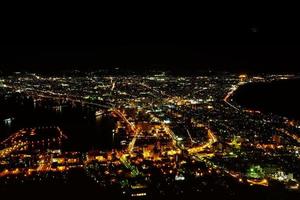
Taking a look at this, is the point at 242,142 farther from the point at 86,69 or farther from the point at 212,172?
the point at 86,69

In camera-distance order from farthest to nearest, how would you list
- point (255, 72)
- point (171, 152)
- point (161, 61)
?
point (161, 61) → point (255, 72) → point (171, 152)

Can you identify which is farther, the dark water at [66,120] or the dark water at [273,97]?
the dark water at [273,97]

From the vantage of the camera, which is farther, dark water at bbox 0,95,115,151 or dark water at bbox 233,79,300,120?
dark water at bbox 233,79,300,120

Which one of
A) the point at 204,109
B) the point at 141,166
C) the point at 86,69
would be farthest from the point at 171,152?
the point at 86,69

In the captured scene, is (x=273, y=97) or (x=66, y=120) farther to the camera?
(x=273, y=97)
